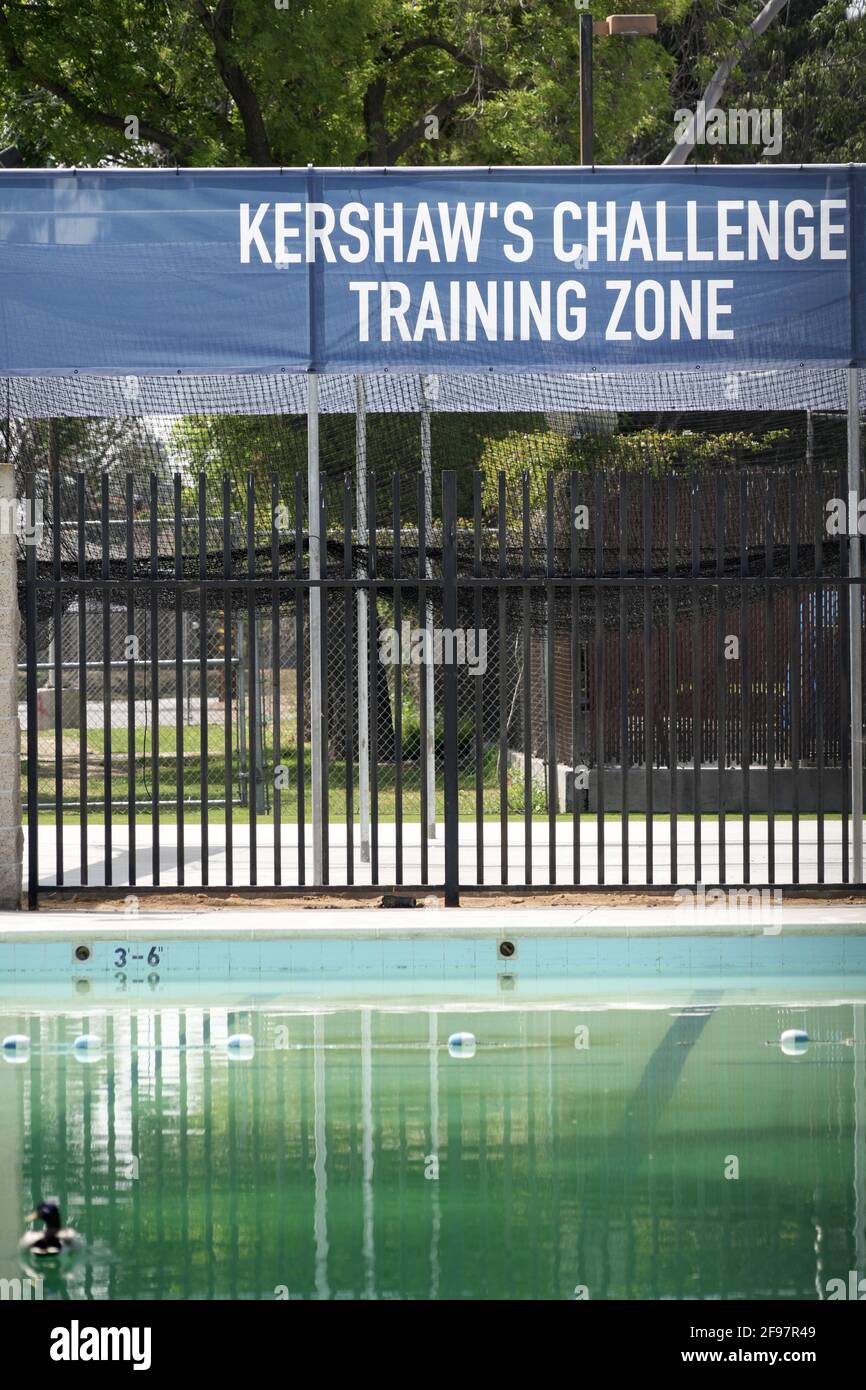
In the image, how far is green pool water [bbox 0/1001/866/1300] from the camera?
472 cm

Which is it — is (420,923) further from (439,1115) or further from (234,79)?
(234,79)

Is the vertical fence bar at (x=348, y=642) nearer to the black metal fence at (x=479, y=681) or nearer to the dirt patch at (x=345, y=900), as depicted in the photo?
the black metal fence at (x=479, y=681)

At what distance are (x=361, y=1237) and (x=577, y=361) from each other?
266 inches

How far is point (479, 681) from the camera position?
13805mm

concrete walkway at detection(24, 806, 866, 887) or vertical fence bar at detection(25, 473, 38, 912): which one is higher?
vertical fence bar at detection(25, 473, 38, 912)

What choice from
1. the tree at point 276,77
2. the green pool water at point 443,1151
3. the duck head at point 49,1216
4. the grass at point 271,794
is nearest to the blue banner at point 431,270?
the grass at point 271,794

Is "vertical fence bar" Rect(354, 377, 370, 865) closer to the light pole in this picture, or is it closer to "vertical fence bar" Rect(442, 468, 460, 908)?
"vertical fence bar" Rect(442, 468, 460, 908)

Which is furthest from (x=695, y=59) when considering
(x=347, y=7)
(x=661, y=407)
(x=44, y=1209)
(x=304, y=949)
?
(x=44, y=1209)

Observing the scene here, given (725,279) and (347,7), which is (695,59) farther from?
(725,279)

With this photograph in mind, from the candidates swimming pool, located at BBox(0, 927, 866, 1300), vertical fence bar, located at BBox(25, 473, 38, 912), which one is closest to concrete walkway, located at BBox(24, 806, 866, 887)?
vertical fence bar, located at BBox(25, 473, 38, 912)

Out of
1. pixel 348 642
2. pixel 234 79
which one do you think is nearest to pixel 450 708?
pixel 348 642

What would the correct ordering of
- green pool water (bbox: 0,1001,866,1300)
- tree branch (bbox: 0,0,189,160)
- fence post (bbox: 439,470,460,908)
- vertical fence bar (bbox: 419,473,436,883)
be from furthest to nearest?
tree branch (bbox: 0,0,189,160)
fence post (bbox: 439,470,460,908)
vertical fence bar (bbox: 419,473,436,883)
green pool water (bbox: 0,1001,866,1300)

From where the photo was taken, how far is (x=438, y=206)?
34.4ft

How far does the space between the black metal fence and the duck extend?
11.7 ft
